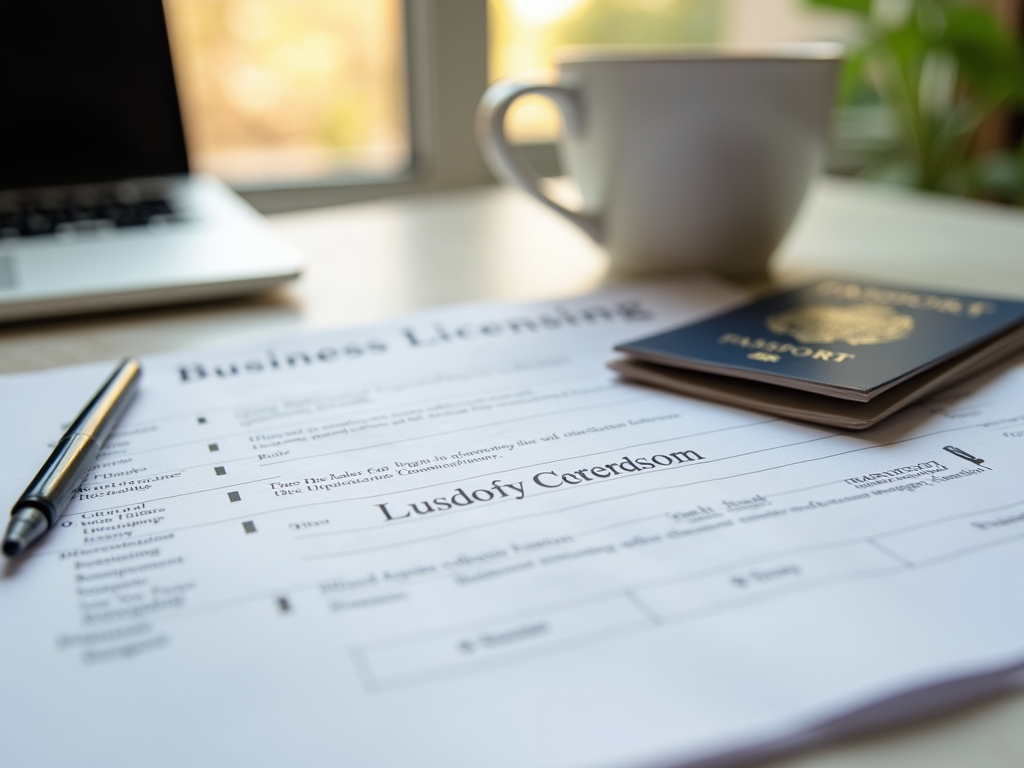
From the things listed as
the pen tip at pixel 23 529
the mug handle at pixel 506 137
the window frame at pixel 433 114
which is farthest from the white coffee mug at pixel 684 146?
the window frame at pixel 433 114

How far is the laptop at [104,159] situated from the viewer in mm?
572

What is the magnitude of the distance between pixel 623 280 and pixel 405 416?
0.87 ft

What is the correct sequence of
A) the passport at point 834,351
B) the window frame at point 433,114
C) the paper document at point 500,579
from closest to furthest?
the paper document at point 500,579, the passport at point 834,351, the window frame at point 433,114

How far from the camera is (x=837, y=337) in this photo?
41cm

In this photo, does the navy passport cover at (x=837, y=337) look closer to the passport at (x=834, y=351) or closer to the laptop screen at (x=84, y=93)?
the passport at (x=834, y=351)

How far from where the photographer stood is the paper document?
7.9 inches

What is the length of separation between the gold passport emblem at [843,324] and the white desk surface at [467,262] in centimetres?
14

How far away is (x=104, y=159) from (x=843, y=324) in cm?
60

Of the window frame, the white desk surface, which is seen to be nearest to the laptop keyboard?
Result: the white desk surface

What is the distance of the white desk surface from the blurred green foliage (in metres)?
0.57

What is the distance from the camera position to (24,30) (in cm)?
67

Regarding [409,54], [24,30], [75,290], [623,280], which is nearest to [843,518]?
[623,280]

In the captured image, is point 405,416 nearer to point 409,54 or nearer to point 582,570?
point 582,570

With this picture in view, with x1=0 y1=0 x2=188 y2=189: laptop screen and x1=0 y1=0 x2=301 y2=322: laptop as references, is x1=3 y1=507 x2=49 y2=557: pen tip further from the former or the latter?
x1=0 y1=0 x2=188 y2=189: laptop screen
